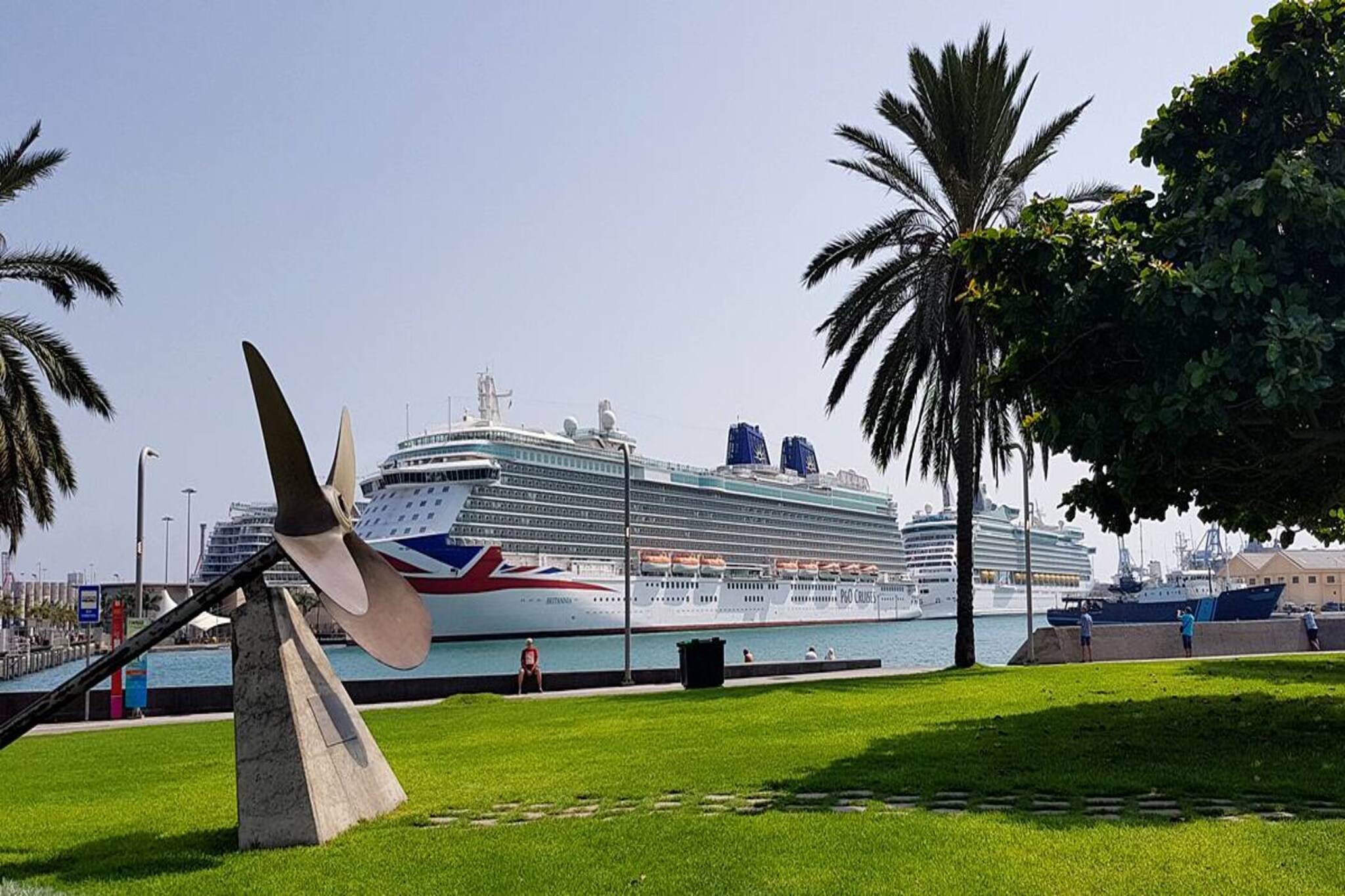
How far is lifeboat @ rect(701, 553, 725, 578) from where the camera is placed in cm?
6706

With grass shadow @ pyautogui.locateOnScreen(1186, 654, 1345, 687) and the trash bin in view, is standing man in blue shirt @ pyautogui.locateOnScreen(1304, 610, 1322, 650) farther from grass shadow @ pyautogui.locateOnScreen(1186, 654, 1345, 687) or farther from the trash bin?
the trash bin

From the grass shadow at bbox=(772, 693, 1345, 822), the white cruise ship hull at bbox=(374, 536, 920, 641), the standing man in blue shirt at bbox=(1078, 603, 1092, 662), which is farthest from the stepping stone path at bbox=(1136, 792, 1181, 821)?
the white cruise ship hull at bbox=(374, 536, 920, 641)

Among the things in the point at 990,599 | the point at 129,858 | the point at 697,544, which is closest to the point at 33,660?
the point at 697,544

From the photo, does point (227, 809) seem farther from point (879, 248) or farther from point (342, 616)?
point (879, 248)

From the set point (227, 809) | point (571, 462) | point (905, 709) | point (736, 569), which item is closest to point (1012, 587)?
point (736, 569)

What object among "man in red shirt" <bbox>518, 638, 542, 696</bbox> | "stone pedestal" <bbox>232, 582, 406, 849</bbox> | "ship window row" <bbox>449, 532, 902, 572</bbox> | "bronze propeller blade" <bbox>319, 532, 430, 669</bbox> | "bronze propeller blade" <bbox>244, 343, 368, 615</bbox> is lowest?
"man in red shirt" <bbox>518, 638, 542, 696</bbox>

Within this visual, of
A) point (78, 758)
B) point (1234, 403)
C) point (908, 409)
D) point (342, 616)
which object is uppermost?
point (908, 409)

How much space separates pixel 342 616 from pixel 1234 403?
21.3 ft

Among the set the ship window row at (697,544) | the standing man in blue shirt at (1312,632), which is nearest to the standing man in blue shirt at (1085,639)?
the standing man in blue shirt at (1312,632)

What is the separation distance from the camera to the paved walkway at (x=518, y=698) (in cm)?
1786

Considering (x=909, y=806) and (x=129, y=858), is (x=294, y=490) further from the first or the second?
(x=909, y=806)

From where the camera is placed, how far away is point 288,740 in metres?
7.08

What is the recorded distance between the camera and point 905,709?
13266 millimetres

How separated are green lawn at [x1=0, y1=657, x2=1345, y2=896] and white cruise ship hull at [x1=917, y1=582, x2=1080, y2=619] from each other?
78.4 metres
